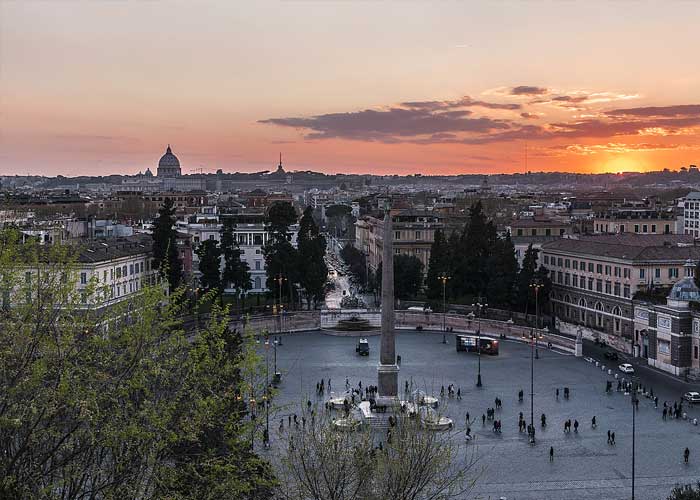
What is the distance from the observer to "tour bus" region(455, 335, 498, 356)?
5956 cm

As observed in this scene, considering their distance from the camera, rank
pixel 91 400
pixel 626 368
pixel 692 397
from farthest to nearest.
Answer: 1. pixel 626 368
2. pixel 692 397
3. pixel 91 400

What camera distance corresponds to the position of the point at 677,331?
171 feet

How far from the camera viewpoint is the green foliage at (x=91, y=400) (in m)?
15.6

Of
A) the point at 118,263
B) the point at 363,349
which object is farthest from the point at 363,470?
the point at 118,263

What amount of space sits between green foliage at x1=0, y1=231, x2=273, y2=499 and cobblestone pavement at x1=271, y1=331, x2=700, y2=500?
1285cm

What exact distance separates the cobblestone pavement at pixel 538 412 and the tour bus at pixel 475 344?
2.41 ft

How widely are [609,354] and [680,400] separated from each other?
12.1 metres

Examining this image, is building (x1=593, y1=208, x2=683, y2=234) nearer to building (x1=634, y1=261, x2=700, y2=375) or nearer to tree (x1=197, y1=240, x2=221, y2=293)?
building (x1=634, y1=261, x2=700, y2=375)

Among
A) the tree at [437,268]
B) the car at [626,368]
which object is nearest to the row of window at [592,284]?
the tree at [437,268]

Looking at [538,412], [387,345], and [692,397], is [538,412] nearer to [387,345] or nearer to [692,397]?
[387,345]

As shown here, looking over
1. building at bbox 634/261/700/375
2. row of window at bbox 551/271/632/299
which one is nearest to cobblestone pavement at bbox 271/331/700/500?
building at bbox 634/261/700/375

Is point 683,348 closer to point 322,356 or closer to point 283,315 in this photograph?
point 322,356

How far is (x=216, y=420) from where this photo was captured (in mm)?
20281

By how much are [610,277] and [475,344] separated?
13.2 m
